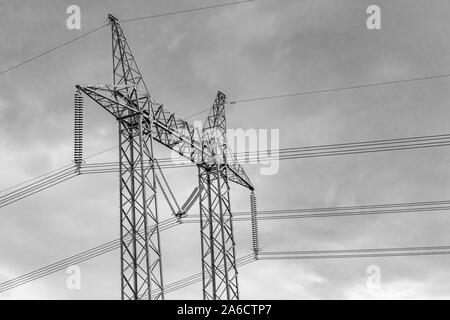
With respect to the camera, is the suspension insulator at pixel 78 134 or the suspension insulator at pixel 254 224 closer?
the suspension insulator at pixel 78 134

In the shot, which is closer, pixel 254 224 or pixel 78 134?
pixel 78 134

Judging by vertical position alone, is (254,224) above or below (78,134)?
below

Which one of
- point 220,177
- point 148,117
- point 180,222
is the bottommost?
point 180,222

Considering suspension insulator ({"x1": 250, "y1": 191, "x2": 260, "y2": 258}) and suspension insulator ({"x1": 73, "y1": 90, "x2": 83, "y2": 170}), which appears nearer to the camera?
suspension insulator ({"x1": 73, "y1": 90, "x2": 83, "y2": 170})

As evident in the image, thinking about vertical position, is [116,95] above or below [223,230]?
above

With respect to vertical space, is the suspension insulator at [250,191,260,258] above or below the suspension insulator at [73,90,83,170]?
below

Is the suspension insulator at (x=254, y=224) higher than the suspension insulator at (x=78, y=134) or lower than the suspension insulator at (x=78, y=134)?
lower
